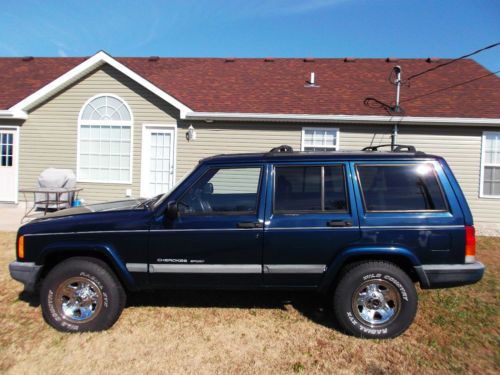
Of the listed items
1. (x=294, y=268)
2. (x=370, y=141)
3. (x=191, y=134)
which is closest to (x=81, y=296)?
(x=294, y=268)

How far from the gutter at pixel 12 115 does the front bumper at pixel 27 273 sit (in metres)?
8.30

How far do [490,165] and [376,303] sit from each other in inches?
325

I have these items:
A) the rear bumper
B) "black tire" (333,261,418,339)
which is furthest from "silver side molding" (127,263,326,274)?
the rear bumper

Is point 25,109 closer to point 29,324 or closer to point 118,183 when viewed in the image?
point 118,183

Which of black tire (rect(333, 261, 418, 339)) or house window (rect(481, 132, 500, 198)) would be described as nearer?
black tire (rect(333, 261, 418, 339))

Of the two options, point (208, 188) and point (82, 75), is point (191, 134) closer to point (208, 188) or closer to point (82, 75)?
point (82, 75)

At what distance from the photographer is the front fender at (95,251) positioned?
3266mm

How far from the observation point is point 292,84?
1113 centimetres

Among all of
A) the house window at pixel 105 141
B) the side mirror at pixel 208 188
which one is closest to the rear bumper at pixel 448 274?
the side mirror at pixel 208 188

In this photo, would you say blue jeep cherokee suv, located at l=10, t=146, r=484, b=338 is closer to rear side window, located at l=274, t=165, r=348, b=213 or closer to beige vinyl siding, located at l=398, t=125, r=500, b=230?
rear side window, located at l=274, t=165, r=348, b=213

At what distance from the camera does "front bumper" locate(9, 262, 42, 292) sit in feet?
10.9

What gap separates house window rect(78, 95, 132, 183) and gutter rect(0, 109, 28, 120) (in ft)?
5.36

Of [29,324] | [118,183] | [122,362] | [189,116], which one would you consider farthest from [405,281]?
[118,183]

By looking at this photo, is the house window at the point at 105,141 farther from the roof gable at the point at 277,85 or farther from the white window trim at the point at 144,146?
the roof gable at the point at 277,85
